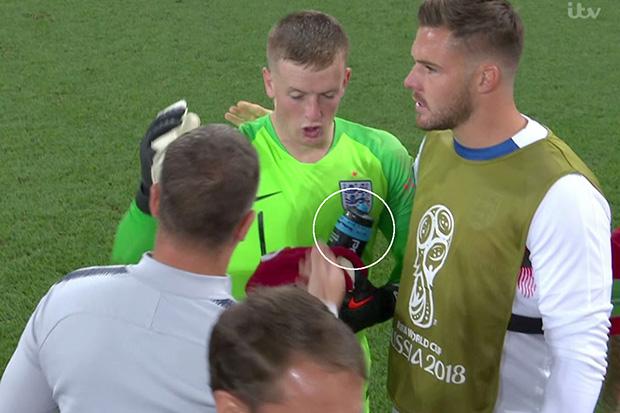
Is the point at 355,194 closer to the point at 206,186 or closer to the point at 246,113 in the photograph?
the point at 246,113

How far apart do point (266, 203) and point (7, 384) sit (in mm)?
1050

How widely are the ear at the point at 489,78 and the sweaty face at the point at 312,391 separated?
110 centimetres

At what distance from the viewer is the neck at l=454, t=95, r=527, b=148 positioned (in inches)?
89.4

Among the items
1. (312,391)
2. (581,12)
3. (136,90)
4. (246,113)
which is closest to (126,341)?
(312,391)

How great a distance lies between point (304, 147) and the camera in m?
2.78

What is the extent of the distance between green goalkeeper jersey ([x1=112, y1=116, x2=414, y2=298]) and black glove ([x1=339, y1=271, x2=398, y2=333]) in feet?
0.33

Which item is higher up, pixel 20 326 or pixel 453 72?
pixel 453 72

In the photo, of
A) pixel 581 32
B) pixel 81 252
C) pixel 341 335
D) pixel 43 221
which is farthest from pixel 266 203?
pixel 581 32

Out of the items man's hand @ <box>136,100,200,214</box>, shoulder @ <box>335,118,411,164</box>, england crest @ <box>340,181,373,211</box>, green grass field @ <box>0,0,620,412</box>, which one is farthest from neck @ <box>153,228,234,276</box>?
green grass field @ <box>0,0,620,412</box>

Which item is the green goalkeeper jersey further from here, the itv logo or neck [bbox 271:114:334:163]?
the itv logo

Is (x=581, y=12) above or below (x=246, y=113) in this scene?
below

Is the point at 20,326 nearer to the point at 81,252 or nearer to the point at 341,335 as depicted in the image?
the point at 81,252

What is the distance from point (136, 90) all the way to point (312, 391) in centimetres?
647

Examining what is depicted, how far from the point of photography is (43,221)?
542 centimetres
